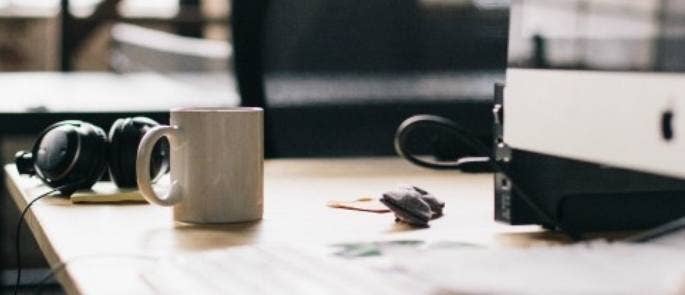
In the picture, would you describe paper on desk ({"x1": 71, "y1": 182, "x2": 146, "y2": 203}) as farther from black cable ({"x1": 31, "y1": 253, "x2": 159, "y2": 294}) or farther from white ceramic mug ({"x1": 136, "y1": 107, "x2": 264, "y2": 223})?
black cable ({"x1": 31, "y1": 253, "x2": 159, "y2": 294})

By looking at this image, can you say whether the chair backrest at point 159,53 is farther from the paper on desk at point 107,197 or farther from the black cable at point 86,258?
the black cable at point 86,258

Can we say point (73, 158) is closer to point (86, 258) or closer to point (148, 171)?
point (148, 171)

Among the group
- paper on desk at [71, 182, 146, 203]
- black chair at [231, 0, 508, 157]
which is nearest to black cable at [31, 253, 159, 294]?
paper on desk at [71, 182, 146, 203]

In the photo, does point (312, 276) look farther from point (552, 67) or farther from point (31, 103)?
point (31, 103)

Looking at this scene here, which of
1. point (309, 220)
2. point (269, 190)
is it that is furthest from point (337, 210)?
point (269, 190)

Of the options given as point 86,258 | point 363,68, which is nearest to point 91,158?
point 86,258

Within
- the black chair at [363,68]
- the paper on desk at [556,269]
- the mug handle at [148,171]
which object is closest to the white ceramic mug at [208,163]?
the mug handle at [148,171]
